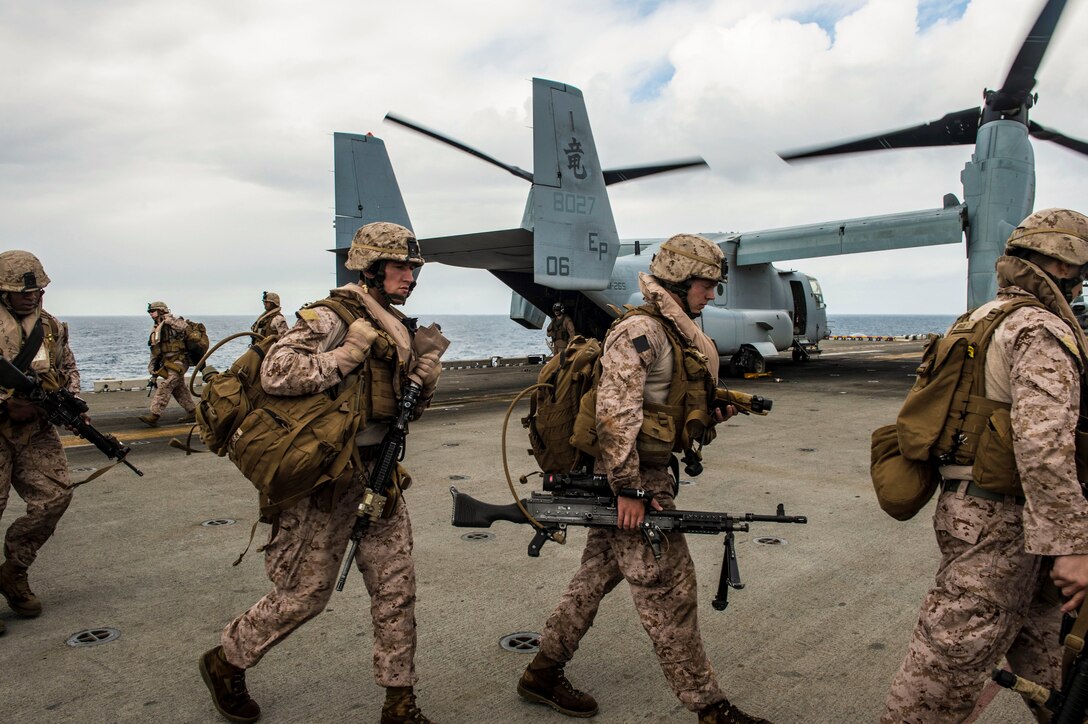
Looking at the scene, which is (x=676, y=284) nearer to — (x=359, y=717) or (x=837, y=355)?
(x=359, y=717)

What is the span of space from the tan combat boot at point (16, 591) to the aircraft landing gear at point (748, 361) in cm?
1697

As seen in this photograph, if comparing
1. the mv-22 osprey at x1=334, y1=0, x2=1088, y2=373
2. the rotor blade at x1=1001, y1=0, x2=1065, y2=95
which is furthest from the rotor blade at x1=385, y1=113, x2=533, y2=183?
the rotor blade at x1=1001, y1=0, x2=1065, y2=95

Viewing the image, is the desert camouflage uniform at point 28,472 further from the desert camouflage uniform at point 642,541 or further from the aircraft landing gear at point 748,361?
the aircraft landing gear at point 748,361

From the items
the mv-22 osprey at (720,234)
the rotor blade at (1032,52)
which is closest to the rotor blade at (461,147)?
the mv-22 osprey at (720,234)

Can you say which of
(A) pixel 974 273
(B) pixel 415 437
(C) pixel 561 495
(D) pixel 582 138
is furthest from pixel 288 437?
(A) pixel 974 273

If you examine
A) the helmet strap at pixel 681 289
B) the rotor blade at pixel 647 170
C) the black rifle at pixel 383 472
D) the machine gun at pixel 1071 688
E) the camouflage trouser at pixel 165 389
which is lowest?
the camouflage trouser at pixel 165 389

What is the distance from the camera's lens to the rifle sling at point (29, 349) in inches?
173

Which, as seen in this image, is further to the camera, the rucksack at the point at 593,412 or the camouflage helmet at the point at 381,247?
the camouflage helmet at the point at 381,247

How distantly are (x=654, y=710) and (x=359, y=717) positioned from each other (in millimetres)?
1249

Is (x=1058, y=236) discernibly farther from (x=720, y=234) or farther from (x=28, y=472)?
(x=720, y=234)

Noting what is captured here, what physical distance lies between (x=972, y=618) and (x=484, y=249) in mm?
12950

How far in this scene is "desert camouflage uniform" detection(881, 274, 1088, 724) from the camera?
2.30 meters

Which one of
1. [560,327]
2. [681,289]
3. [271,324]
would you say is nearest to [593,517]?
Result: [681,289]

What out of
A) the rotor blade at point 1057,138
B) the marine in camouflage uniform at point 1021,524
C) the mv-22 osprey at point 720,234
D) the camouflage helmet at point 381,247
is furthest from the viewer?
the rotor blade at point 1057,138
